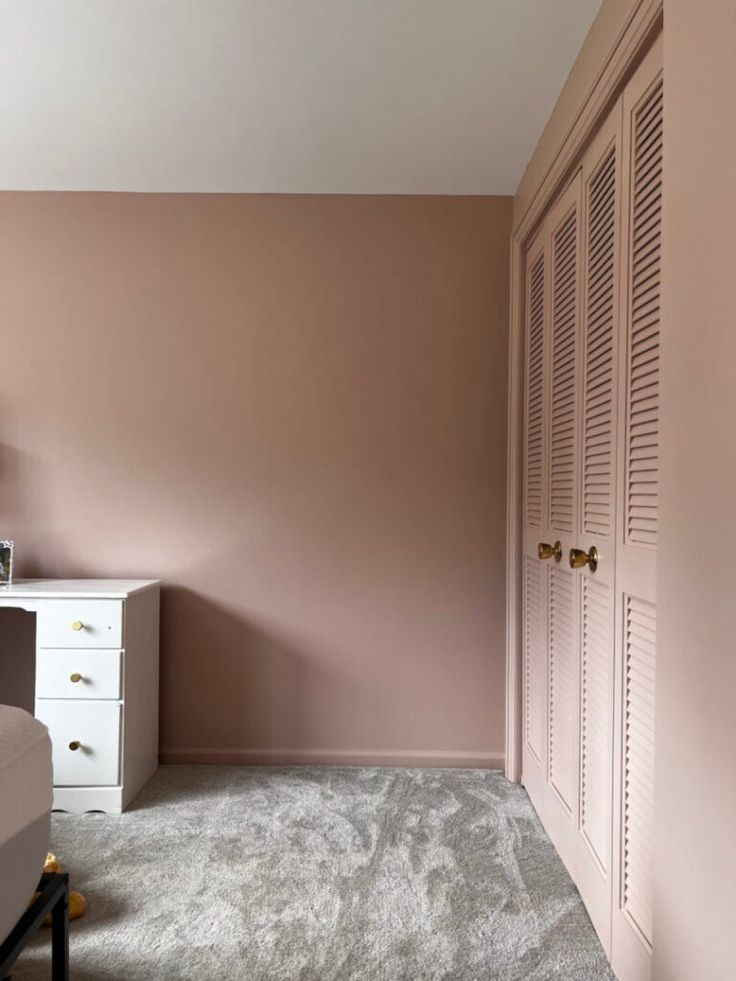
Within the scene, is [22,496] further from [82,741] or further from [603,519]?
[603,519]

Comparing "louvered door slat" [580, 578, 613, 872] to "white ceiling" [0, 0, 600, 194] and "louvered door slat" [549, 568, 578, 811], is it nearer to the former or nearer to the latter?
"louvered door slat" [549, 568, 578, 811]

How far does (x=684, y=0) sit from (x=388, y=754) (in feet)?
8.31

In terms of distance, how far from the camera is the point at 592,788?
1779mm

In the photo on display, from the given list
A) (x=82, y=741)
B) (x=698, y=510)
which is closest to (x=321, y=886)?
(x=82, y=741)

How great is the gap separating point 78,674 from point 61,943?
1172 millimetres

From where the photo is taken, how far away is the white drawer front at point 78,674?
2.37 meters

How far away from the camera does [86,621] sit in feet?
7.79

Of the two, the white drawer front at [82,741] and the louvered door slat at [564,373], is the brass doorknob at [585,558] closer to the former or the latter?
the louvered door slat at [564,373]

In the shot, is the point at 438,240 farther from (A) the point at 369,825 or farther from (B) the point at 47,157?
(A) the point at 369,825

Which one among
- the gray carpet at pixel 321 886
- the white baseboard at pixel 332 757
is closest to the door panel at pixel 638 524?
the gray carpet at pixel 321 886

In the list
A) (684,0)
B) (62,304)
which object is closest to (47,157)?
(62,304)

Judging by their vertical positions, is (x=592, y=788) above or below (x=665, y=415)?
below

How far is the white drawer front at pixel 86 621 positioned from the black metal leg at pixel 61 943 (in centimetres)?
113

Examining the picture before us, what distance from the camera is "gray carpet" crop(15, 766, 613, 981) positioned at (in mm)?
1585
